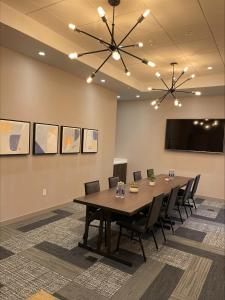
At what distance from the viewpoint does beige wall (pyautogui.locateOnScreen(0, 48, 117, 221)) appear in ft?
13.1

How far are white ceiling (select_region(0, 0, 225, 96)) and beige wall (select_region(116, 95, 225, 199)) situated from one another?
2.01 metres

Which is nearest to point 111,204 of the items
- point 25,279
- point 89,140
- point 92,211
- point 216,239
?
point 92,211

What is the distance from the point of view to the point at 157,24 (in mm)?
3443

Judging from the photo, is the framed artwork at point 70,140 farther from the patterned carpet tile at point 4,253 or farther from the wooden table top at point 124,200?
the patterned carpet tile at point 4,253

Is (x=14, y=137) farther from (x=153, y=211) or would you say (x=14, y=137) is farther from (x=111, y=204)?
(x=153, y=211)

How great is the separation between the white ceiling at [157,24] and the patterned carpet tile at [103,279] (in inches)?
130

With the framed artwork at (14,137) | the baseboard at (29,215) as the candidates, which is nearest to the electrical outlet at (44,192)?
the baseboard at (29,215)

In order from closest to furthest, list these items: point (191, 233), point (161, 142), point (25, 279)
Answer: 1. point (25, 279)
2. point (191, 233)
3. point (161, 142)

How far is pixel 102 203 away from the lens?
3.12m

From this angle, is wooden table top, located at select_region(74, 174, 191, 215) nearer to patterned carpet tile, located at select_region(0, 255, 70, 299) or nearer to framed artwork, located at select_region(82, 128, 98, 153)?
patterned carpet tile, located at select_region(0, 255, 70, 299)

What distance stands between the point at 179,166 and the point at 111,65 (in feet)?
12.2

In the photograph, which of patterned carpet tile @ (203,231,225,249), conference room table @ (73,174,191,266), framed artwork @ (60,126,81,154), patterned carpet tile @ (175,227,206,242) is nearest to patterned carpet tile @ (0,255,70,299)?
conference room table @ (73,174,191,266)

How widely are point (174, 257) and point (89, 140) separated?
11.2 feet

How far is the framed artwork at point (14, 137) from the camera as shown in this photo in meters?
3.84
